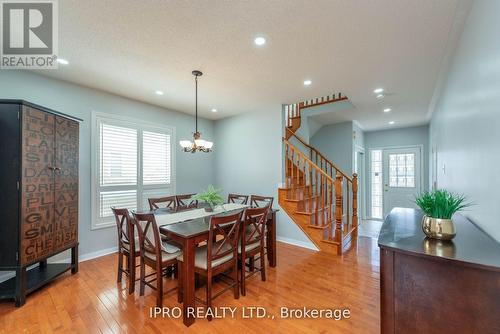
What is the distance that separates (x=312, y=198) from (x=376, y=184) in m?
3.36

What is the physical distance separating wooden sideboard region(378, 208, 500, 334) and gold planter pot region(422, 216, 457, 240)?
4 centimetres

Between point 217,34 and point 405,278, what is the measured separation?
243cm

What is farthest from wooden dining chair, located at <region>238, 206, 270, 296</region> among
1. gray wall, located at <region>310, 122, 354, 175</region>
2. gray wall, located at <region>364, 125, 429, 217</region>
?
gray wall, located at <region>364, 125, 429, 217</region>

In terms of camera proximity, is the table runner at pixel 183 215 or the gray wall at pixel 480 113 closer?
the gray wall at pixel 480 113

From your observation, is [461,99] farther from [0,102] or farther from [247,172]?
[0,102]

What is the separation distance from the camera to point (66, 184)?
9.38ft

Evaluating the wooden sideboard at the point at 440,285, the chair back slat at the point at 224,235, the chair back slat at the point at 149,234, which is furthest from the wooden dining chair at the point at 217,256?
the wooden sideboard at the point at 440,285

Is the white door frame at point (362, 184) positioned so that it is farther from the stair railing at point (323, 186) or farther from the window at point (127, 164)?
the window at point (127, 164)

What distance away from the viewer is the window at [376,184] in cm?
655

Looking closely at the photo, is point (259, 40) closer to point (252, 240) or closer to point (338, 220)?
point (252, 240)

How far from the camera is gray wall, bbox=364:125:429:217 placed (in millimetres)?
5895

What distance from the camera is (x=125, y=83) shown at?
3.34 m

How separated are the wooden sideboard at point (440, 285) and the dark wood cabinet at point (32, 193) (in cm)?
335

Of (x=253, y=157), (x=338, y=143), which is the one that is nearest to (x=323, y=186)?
(x=253, y=157)
